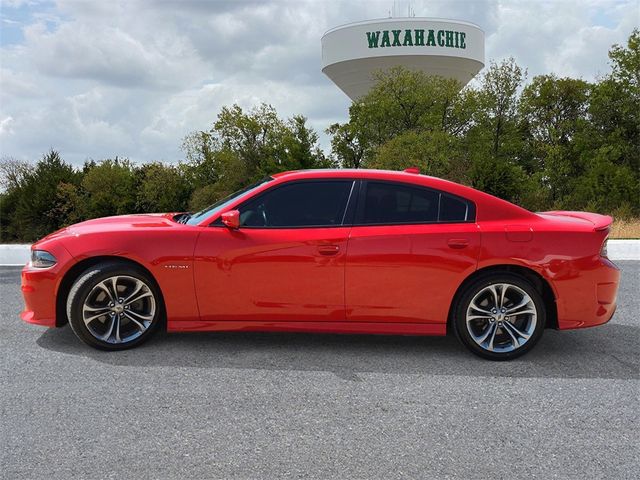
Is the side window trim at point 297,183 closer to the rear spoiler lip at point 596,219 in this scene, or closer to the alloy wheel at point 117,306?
the alloy wheel at point 117,306

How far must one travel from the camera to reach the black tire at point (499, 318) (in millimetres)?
4906

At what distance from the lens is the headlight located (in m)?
5.09

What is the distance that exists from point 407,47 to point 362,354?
132 ft

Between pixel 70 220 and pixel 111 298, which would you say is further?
pixel 70 220

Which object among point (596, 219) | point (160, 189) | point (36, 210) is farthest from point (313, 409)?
point (160, 189)

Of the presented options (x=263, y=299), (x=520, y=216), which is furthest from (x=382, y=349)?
(x=520, y=216)

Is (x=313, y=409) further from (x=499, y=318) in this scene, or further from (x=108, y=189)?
(x=108, y=189)

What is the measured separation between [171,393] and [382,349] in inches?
73.0

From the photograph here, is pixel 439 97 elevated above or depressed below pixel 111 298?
above

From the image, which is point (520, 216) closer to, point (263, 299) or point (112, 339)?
point (263, 299)

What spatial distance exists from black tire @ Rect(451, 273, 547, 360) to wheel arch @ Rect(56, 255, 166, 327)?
2.45 metres

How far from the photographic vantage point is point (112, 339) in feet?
16.6

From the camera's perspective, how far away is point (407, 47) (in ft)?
139

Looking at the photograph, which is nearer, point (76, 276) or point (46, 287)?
point (46, 287)
